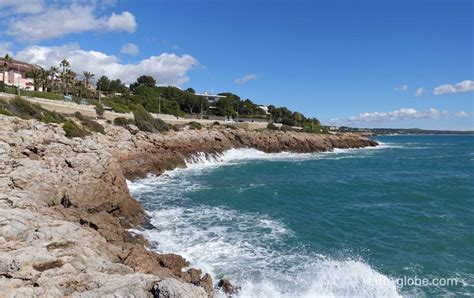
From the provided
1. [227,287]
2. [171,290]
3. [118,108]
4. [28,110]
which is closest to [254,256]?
[227,287]

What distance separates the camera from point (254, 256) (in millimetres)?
17141

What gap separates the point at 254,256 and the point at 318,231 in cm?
554

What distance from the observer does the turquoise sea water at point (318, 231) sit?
1496cm

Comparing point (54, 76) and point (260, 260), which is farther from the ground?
point (54, 76)

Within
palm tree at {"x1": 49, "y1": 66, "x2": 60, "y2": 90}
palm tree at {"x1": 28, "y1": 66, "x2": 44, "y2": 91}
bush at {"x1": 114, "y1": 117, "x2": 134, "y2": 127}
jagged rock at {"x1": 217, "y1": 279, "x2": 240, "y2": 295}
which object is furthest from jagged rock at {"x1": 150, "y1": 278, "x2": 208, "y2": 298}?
palm tree at {"x1": 49, "y1": 66, "x2": 60, "y2": 90}

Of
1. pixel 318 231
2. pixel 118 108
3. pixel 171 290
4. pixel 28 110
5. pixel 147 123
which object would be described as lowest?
pixel 318 231

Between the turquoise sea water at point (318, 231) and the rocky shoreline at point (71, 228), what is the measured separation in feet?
7.28

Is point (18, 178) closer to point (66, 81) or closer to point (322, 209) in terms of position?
point (322, 209)

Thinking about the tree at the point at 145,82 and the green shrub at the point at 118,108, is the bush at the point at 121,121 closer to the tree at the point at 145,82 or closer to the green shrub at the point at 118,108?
the green shrub at the point at 118,108

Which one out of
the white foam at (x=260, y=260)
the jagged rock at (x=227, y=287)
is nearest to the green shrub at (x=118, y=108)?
the white foam at (x=260, y=260)

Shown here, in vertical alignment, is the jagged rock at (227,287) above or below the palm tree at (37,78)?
below

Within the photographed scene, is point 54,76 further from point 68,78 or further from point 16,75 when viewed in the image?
point 16,75

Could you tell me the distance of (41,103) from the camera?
147 ft

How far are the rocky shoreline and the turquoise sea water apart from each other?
7.28ft
